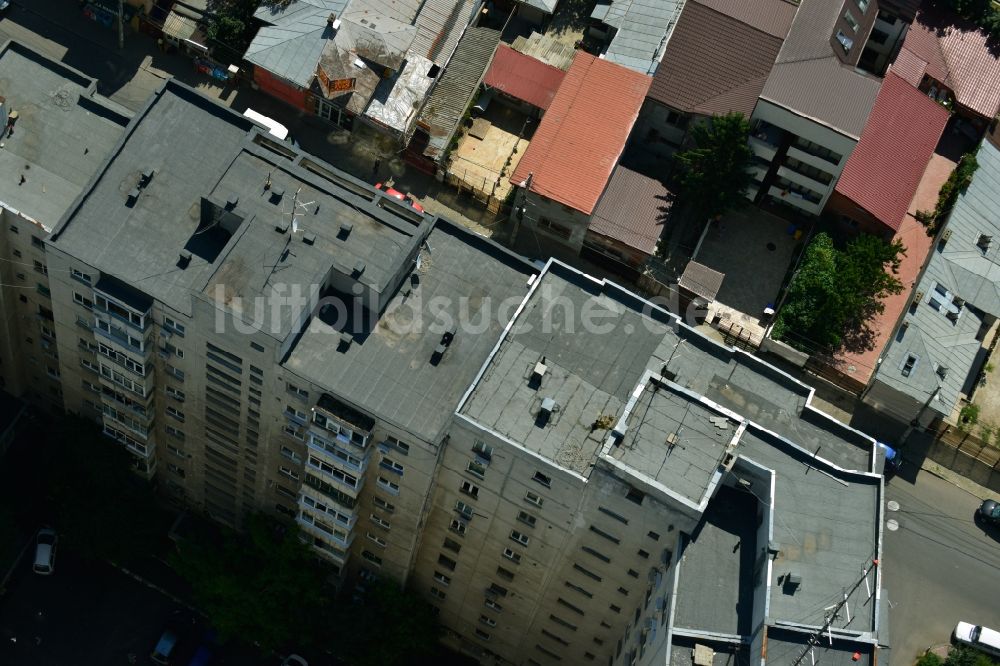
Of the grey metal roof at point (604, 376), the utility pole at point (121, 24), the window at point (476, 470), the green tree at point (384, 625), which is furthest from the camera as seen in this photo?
the utility pole at point (121, 24)

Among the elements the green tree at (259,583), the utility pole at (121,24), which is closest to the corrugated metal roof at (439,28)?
the utility pole at (121,24)

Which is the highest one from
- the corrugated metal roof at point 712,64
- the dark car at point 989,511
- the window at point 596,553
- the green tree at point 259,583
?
the corrugated metal roof at point 712,64

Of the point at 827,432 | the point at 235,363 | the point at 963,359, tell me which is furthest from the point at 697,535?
the point at 963,359

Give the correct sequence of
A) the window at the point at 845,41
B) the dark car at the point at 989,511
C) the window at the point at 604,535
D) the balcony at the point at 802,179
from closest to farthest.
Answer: the window at the point at 604,535 → the dark car at the point at 989,511 → the window at the point at 845,41 → the balcony at the point at 802,179

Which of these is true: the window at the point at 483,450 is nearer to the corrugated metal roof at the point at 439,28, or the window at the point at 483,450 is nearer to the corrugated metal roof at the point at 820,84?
the corrugated metal roof at the point at 820,84

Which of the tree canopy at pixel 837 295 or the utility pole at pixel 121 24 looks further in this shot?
the utility pole at pixel 121 24

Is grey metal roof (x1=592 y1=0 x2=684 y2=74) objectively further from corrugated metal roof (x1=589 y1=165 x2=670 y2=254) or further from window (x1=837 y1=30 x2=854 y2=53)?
window (x1=837 y1=30 x2=854 y2=53)

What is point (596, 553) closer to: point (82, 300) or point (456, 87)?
point (82, 300)

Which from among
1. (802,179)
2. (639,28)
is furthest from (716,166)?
(639,28)
